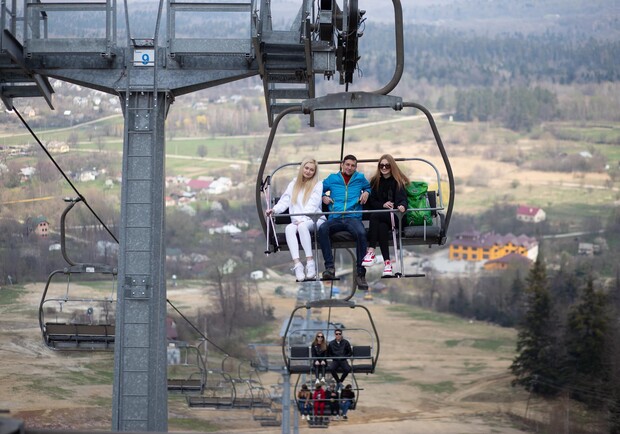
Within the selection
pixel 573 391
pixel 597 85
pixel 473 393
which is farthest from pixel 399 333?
pixel 597 85

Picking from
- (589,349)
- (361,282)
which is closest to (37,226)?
(589,349)

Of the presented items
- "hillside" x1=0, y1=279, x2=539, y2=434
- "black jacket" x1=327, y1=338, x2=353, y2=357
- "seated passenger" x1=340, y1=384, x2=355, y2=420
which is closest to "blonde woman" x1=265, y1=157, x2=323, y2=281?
"black jacket" x1=327, y1=338, x2=353, y2=357

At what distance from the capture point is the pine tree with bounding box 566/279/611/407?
202ft

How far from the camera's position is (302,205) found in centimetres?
1054

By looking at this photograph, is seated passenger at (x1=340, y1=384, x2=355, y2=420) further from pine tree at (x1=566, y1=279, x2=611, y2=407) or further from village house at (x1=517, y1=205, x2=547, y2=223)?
village house at (x1=517, y1=205, x2=547, y2=223)

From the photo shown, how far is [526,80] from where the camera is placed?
117375mm

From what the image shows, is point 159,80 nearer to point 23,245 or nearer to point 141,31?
point 141,31

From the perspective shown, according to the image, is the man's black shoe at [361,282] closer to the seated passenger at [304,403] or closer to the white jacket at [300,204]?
the white jacket at [300,204]

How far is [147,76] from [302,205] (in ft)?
6.09

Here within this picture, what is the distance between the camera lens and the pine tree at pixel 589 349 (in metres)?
61.4

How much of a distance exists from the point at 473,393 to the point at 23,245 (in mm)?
24018

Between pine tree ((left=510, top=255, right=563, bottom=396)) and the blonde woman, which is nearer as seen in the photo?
the blonde woman

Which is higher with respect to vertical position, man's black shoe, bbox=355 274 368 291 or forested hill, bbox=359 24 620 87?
forested hill, bbox=359 24 620 87

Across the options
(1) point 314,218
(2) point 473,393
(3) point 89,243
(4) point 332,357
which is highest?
(1) point 314,218
